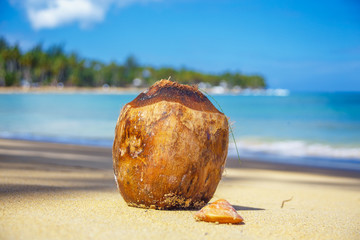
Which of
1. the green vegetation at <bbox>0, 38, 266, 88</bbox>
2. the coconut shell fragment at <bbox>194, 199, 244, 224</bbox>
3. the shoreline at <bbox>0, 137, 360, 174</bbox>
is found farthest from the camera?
the green vegetation at <bbox>0, 38, 266, 88</bbox>

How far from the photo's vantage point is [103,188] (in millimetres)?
5699

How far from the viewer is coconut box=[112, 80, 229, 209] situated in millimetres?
3568

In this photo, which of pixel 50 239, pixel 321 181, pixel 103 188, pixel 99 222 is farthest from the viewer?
pixel 321 181

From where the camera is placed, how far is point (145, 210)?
12.3 ft

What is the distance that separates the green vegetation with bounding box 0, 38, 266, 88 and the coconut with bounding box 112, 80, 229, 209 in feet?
235

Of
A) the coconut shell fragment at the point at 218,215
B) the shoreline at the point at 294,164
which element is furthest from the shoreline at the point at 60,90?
the coconut shell fragment at the point at 218,215

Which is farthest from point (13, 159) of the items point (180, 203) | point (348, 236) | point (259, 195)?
point (348, 236)

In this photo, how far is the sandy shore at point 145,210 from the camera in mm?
3184

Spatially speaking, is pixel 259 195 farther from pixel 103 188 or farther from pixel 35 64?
pixel 35 64

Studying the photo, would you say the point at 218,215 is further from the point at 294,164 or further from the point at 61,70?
the point at 61,70

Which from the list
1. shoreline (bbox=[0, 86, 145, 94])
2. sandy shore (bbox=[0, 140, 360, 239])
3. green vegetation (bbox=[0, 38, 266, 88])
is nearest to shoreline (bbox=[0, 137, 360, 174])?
sandy shore (bbox=[0, 140, 360, 239])

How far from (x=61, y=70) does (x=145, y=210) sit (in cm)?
11657

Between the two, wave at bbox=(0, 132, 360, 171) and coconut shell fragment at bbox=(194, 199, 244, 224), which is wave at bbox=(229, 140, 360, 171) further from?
coconut shell fragment at bbox=(194, 199, 244, 224)

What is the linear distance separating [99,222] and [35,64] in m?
110
